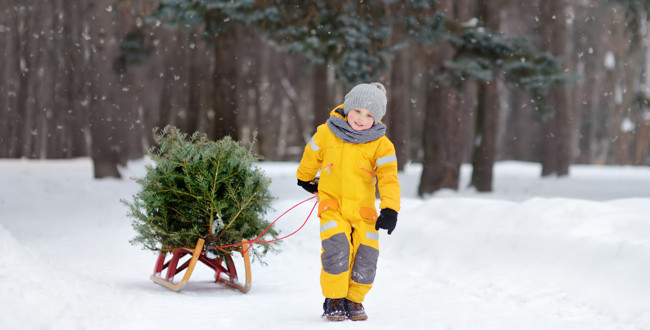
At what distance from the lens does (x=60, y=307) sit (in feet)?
15.0

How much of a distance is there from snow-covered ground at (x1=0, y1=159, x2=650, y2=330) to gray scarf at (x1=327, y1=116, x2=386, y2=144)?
52.7 inches

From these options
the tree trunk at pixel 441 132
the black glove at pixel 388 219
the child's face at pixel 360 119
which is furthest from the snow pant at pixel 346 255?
the tree trunk at pixel 441 132

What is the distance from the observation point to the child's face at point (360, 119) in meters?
5.39

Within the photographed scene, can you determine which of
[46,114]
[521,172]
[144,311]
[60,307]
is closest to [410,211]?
[144,311]

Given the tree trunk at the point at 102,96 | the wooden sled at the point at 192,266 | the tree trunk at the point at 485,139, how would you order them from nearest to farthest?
the wooden sled at the point at 192,266
the tree trunk at the point at 485,139
the tree trunk at the point at 102,96

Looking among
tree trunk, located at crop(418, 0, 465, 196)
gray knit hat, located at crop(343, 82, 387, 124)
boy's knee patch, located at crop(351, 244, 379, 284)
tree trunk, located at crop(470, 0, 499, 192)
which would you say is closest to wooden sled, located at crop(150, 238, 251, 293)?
boy's knee patch, located at crop(351, 244, 379, 284)

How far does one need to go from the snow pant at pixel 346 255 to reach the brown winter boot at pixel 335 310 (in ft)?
0.22

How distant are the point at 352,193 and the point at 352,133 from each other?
437mm

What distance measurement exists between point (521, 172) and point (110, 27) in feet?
52.2

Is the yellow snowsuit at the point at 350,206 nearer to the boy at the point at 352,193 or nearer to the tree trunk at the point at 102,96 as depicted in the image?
the boy at the point at 352,193

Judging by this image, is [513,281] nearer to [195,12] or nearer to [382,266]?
[382,266]

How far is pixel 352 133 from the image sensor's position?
209 inches

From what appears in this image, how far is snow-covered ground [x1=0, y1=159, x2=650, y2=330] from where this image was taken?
5.08 meters

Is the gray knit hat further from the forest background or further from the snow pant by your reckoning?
the forest background
